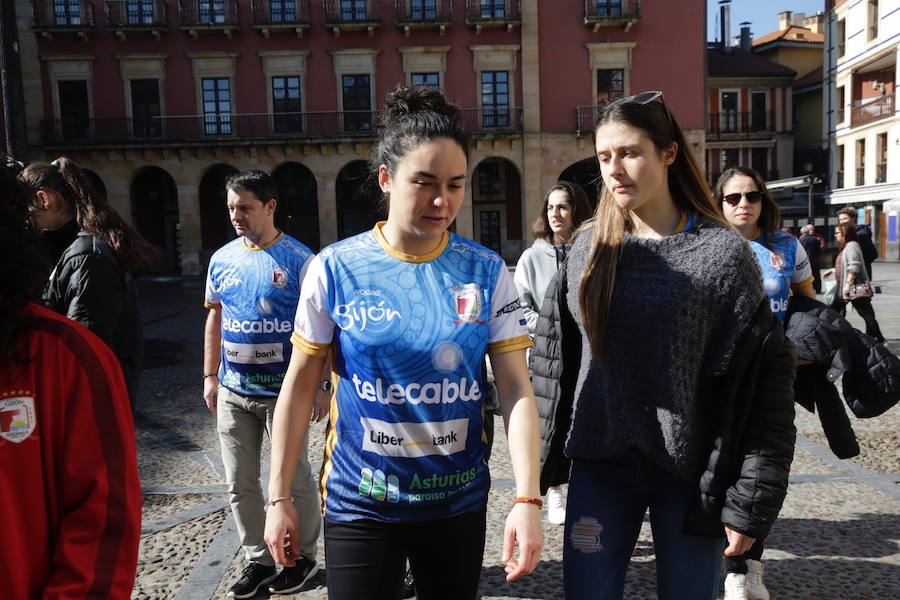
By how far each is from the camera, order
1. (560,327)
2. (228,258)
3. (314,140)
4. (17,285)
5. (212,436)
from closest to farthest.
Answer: (17,285), (560,327), (228,258), (212,436), (314,140)

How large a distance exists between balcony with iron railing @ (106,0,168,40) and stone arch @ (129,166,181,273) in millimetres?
5716

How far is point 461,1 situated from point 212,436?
27.8 metres

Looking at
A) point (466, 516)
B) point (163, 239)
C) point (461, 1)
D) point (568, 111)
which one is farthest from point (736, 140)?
point (466, 516)

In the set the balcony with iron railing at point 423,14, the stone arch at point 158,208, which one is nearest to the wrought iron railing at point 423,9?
the balcony with iron railing at point 423,14

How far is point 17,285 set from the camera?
1.30 meters

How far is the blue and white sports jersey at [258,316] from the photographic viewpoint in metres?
3.46

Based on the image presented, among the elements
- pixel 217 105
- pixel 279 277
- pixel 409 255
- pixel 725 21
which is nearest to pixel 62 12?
pixel 217 105

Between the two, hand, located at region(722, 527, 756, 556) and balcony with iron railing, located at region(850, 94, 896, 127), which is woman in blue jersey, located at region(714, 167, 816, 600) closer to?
hand, located at region(722, 527, 756, 556)

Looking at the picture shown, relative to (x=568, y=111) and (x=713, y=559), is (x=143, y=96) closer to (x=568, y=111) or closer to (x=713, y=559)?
(x=568, y=111)

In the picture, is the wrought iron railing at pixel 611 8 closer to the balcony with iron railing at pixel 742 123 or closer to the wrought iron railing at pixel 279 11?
the wrought iron railing at pixel 279 11

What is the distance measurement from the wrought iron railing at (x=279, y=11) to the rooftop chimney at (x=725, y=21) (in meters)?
27.7

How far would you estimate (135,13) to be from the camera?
1193 inches

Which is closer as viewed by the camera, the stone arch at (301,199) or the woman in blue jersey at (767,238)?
the woman in blue jersey at (767,238)

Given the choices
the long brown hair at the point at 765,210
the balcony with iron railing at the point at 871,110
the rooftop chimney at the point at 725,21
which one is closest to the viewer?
the long brown hair at the point at 765,210
